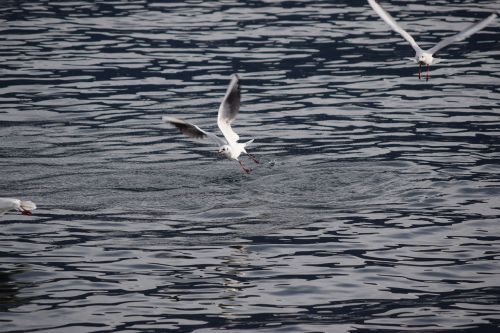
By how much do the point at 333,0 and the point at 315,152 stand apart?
51.6 feet

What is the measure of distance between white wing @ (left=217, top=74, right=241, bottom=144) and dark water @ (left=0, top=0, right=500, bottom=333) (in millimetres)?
891

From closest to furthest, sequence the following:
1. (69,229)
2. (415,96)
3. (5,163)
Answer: (69,229) < (5,163) < (415,96)

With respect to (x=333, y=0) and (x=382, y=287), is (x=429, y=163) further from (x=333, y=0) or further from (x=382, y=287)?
(x=333, y=0)

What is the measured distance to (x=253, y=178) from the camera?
17.3 meters

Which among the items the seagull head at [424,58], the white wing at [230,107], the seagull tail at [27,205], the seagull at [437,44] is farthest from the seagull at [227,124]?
the seagull head at [424,58]

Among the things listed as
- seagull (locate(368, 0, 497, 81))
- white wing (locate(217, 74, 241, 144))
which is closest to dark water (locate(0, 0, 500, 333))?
white wing (locate(217, 74, 241, 144))

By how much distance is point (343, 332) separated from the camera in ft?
36.3

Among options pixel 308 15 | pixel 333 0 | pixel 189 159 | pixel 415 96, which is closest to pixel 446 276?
pixel 189 159

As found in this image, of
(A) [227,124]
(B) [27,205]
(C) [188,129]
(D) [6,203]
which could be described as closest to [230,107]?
(A) [227,124]

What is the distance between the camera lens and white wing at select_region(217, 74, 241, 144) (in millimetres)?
16281

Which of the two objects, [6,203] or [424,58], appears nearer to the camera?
[6,203]

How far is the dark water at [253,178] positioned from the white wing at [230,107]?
0.89 metres

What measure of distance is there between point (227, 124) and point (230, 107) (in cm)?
55

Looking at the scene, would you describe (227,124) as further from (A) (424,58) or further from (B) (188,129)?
(A) (424,58)
